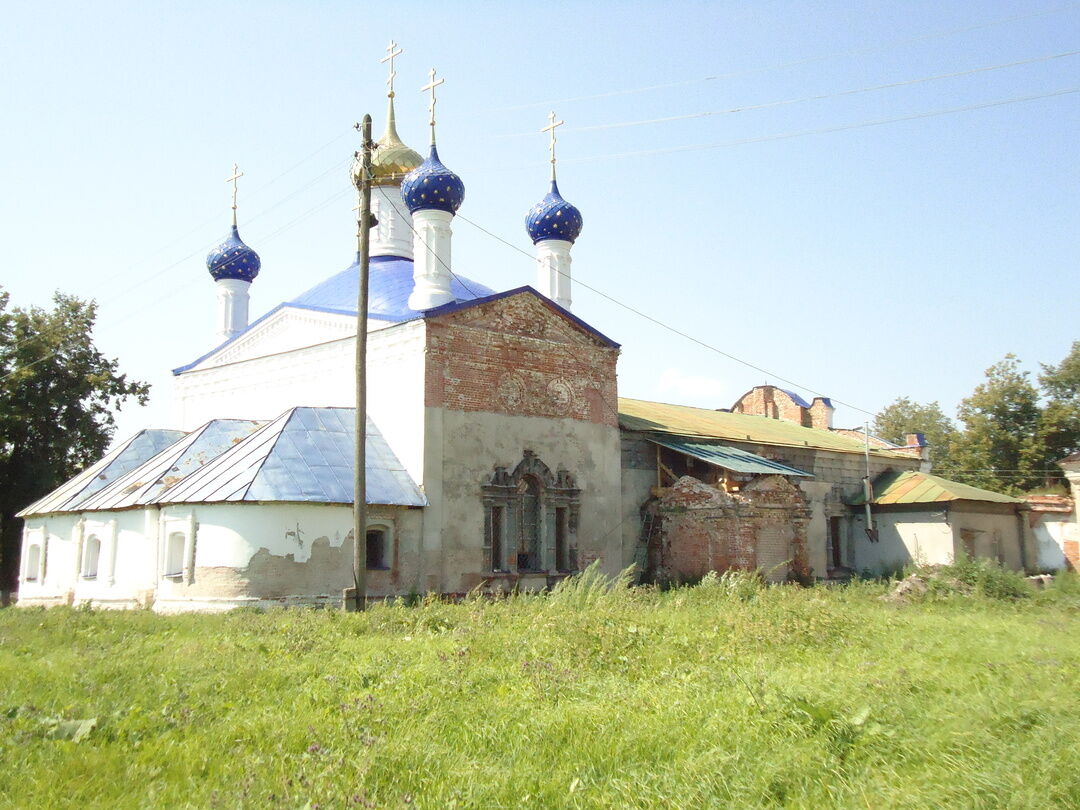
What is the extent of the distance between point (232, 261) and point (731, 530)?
13.5 metres

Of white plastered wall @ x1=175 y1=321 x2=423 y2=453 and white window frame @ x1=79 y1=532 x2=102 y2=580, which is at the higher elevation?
white plastered wall @ x1=175 y1=321 x2=423 y2=453

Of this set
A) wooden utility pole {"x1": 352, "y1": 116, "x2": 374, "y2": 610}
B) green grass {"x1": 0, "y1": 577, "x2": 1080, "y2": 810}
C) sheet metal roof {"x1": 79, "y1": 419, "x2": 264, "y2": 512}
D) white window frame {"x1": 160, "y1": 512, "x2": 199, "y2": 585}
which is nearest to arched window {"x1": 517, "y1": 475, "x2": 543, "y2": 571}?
wooden utility pole {"x1": 352, "y1": 116, "x2": 374, "y2": 610}

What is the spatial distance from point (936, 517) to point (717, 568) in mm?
7755

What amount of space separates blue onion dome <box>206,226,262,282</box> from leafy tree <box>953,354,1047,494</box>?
1097 inches

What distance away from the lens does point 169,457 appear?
18.8 metres

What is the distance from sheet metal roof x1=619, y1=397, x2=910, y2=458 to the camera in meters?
22.5

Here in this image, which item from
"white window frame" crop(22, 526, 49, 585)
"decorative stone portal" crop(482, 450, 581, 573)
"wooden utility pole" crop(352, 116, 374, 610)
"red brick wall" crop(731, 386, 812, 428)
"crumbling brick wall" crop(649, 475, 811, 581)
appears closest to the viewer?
"wooden utility pole" crop(352, 116, 374, 610)

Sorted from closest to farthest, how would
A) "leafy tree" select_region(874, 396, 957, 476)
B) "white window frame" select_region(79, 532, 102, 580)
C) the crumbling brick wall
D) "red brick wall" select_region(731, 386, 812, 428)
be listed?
1. "white window frame" select_region(79, 532, 102, 580)
2. the crumbling brick wall
3. "red brick wall" select_region(731, 386, 812, 428)
4. "leafy tree" select_region(874, 396, 957, 476)

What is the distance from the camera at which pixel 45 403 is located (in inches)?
1026

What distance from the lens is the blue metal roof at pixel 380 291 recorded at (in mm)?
19516

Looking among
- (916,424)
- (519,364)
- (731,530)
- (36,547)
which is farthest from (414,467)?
(916,424)

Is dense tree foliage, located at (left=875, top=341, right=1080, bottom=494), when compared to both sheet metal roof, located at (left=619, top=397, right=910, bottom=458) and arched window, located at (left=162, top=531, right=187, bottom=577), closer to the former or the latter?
sheet metal roof, located at (left=619, top=397, right=910, bottom=458)

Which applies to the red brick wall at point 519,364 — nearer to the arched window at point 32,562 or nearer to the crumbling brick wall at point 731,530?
the crumbling brick wall at point 731,530

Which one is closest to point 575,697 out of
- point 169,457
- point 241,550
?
point 241,550
